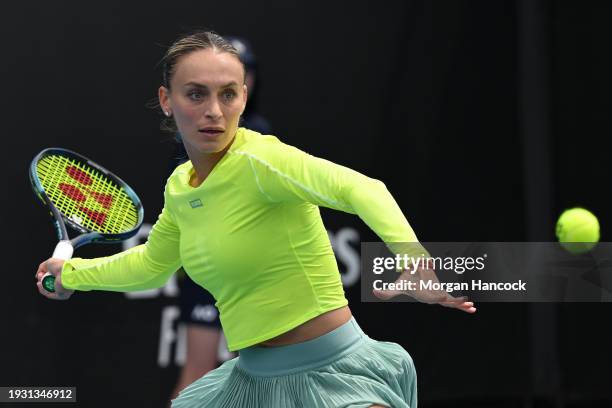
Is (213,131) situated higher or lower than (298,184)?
higher

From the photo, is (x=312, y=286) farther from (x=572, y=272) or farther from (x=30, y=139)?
(x=572, y=272)

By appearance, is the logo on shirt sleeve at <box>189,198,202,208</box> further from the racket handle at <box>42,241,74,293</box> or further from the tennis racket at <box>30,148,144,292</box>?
the tennis racket at <box>30,148,144,292</box>

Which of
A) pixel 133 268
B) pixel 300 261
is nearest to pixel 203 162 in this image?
pixel 300 261

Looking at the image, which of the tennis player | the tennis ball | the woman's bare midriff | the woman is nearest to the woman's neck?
the woman

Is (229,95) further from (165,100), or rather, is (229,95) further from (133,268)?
(133,268)

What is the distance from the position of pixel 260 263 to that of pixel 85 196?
1.20 meters

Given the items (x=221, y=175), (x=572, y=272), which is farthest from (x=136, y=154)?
(x=221, y=175)

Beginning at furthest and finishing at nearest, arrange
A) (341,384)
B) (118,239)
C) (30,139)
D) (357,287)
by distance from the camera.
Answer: (357,287) → (30,139) → (118,239) → (341,384)

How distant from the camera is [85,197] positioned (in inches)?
161

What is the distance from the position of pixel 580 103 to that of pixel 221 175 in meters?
3.81

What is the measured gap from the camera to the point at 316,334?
123 inches

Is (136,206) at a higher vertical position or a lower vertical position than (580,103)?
lower

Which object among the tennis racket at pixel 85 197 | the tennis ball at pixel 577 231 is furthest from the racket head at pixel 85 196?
the tennis ball at pixel 577 231

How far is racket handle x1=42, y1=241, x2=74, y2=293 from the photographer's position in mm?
3648
